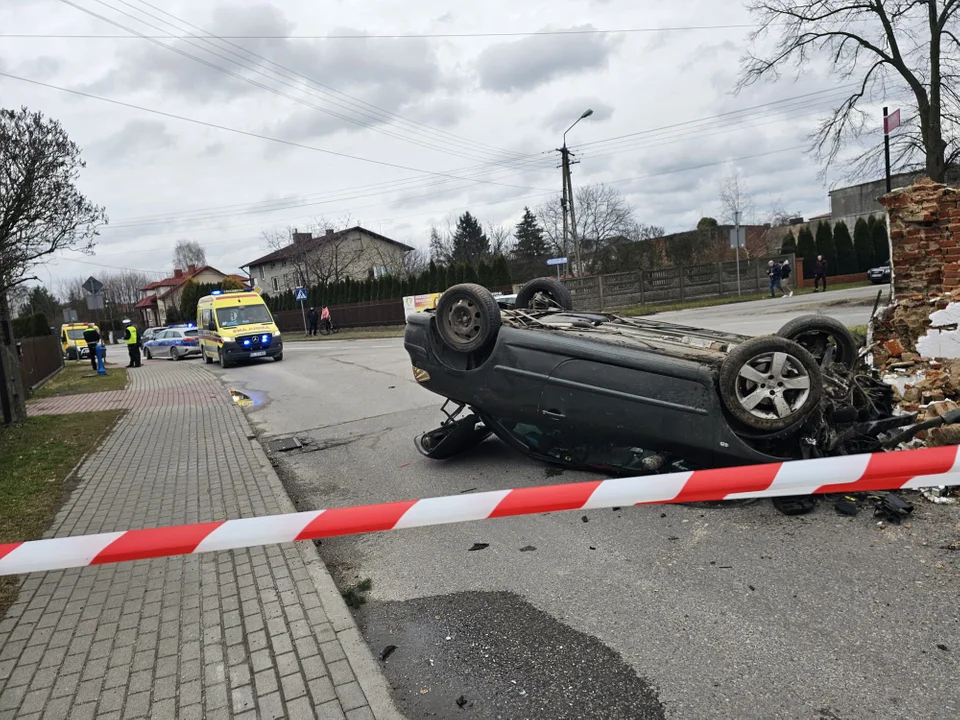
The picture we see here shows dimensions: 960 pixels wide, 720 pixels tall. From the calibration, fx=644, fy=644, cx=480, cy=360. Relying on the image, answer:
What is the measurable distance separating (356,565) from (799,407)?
10.3 feet

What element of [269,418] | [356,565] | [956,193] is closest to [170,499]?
[356,565]

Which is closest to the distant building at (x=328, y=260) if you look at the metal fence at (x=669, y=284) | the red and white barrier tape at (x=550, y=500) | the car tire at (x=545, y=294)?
the metal fence at (x=669, y=284)

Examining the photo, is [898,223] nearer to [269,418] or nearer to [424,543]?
[424,543]

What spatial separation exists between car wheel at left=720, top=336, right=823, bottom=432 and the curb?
2752 millimetres

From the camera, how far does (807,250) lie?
3400cm

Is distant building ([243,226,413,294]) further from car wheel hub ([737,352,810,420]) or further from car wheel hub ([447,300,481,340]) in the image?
car wheel hub ([737,352,810,420])

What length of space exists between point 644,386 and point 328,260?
1904 inches

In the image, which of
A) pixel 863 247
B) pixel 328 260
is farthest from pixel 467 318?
pixel 328 260

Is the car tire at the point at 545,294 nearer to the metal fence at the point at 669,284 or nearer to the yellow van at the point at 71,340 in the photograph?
the metal fence at the point at 669,284

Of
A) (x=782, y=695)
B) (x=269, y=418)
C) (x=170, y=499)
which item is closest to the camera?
(x=782, y=695)

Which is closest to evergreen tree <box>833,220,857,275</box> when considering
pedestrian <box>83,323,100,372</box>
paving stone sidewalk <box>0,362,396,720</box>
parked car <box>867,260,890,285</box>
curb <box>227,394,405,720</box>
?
parked car <box>867,260,890,285</box>

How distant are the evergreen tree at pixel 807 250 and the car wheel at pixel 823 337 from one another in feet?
102

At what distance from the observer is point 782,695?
2.58m

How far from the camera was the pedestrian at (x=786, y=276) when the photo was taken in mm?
28609
